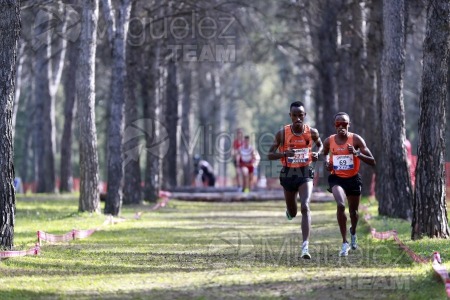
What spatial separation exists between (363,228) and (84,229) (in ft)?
17.7

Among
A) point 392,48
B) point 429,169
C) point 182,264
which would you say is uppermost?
point 392,48

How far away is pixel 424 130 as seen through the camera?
1709 centimetres

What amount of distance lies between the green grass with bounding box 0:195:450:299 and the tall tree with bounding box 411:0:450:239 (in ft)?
2.18

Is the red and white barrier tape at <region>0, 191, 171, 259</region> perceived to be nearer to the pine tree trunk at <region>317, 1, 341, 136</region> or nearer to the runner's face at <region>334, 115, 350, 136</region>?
the runner's face at <region>334, 115, 350, 136</region>

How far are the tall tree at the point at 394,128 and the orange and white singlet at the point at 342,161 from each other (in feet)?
19.6

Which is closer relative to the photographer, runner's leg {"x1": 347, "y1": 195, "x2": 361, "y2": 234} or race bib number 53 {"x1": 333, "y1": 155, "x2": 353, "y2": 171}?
race bib number 53 {"x1": 333, "y1": 155, "x2": 353, "y2": 171}

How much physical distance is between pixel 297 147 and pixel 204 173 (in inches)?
1466

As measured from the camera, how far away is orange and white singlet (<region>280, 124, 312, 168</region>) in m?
16.1

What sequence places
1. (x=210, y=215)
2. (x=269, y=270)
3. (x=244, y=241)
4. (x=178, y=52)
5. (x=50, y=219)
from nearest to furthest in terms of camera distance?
(x=269, y=270), (x=244, y=241), (x=50, y=219), (x=210, y=215), (x=178, y=52)

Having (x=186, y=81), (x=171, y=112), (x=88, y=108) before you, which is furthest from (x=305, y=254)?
(x=186, y=81)

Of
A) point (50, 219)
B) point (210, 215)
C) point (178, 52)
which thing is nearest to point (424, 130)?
point (50, 219)

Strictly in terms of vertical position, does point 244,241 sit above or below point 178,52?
below

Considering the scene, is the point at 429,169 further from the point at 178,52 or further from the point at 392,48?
the point at 178,52

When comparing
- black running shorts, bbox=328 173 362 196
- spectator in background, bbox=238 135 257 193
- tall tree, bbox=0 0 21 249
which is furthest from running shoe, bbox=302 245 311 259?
spectator in background, bbox=238 135 257 193
